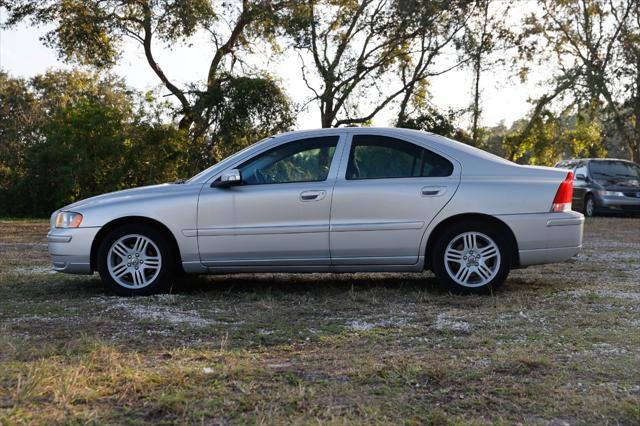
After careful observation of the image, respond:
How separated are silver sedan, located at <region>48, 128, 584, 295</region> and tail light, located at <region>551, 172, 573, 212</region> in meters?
0.01

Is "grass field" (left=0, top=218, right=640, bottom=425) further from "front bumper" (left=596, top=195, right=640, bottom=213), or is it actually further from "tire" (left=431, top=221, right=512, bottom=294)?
"front bumper" (left=596, top=195, right=640, bottom=213)

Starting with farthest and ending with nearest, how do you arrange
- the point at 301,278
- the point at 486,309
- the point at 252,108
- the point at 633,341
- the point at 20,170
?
the point at 20,170
the point at 252,108
the point at 301,278
the point at 486,309
the point at 633,341

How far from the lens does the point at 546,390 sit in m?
3.97

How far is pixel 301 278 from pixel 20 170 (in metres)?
18.9

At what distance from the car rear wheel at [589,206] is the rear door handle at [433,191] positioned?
53.0ft

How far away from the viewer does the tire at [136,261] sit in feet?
23.7

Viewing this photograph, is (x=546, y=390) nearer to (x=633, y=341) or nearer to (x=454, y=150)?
(x=633, y=341)

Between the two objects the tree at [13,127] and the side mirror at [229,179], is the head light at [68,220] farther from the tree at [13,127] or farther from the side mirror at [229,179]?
the tree at [13,127]

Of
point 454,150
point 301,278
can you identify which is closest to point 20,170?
point 301,278

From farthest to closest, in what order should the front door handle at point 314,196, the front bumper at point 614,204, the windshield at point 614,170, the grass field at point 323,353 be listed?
the windshield at point 614,170 → the front bumper at point 614,204 → the front door handle at point 314,196 → the grass field at point 323,353

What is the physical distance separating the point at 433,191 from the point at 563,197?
117 cm

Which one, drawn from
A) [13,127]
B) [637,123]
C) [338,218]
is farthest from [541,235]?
[13,127]

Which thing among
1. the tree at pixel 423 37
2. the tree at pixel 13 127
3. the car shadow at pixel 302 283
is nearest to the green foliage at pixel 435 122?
the tree at pixel 423 37

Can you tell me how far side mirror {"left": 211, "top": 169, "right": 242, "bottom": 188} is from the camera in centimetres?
717
